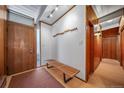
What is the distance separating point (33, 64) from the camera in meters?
3.38

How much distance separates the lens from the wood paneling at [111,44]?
19.9 ft

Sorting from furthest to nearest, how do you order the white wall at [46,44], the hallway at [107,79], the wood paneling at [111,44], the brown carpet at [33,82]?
the wood paneling at [111,44], the white wall at [46,44], the hallway at [107,79], the brown carpet at [33,82]

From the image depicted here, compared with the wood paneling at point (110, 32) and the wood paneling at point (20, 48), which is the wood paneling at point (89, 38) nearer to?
the wood paneling at point (20, 48)

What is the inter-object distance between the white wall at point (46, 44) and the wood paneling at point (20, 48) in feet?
2.14

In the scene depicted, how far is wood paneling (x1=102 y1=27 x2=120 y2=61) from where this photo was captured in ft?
19.9

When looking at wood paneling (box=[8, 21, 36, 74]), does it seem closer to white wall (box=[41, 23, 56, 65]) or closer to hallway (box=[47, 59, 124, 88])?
white wall (box=[41, 23, 56, 65])

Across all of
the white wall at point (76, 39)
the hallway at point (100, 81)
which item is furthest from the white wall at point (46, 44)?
the hallway at point (100, 81)

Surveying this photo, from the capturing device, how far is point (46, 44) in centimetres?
412

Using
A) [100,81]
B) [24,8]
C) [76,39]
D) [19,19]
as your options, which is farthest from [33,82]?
[24,8]

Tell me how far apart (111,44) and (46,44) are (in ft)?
18.8

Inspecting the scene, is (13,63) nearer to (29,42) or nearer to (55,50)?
(29,42)

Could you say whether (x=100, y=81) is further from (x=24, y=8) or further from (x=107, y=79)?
(x=24, y=8)

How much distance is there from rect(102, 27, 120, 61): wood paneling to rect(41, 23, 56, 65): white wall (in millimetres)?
5029

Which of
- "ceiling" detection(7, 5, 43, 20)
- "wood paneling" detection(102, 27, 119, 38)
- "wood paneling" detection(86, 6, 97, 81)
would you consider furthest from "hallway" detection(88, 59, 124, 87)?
"wood paneling" detection(102, 27, 119, 38)
